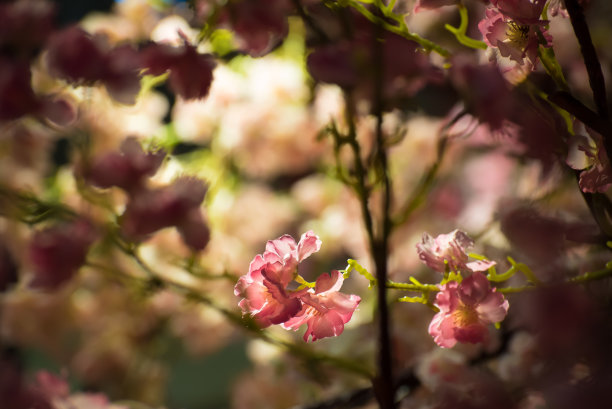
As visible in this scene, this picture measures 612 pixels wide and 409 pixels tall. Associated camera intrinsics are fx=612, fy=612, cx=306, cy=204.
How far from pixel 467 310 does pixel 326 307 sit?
72 millimetres

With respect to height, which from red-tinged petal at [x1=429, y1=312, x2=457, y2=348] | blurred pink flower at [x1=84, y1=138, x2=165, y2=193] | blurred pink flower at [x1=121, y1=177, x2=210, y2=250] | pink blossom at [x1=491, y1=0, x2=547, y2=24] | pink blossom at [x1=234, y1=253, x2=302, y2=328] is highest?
pink blossom at [x1=491, y1=0, x2=547, y2=24]

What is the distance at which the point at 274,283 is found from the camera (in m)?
0.30

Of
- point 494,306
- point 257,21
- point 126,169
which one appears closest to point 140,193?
point 126,169

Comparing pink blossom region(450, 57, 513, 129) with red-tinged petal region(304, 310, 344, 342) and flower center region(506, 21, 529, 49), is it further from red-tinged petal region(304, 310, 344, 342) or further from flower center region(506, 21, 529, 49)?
red-tinged petal region(304, 310, 344, 342)

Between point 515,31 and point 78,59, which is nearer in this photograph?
point 515,31

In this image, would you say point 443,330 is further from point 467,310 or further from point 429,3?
point 429,3

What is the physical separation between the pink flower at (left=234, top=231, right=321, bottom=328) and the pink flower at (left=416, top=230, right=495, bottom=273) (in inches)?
2.3

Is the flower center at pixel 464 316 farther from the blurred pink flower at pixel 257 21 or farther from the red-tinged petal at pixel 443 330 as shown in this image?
the blurred pink flower at pixel 257 21

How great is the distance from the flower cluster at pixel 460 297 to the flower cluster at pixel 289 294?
0.04 metres

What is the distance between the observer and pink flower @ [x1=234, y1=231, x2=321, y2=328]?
0.30 meters

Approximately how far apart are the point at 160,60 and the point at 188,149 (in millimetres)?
1116

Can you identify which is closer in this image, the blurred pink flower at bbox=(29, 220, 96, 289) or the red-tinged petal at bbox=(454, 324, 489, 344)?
the red-tinged petal at bbox=(454, 324, 489, 344)

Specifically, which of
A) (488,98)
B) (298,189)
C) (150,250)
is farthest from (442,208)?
(488,98)

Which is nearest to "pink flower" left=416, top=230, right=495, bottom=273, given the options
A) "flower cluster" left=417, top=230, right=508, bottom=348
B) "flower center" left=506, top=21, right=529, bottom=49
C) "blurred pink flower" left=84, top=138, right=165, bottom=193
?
"flower cluster" left=417, top=230, right=508, bottom=348
